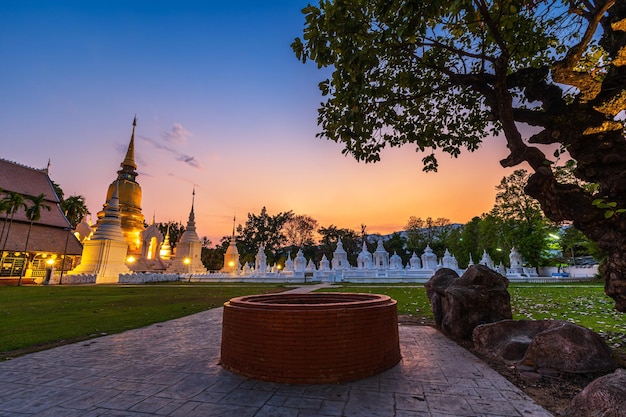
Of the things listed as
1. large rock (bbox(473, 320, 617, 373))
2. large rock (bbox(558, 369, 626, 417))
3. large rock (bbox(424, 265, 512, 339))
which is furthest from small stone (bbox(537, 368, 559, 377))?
large rock (bbox(424, 265, 512, 339))

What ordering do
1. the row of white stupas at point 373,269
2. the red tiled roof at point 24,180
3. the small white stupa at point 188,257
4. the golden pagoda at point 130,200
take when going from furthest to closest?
the golden pagoda at point 130,200, the small white stupa at point 188,257, the red tiled roof at point 24,180, the row of white stupas at point 373,269

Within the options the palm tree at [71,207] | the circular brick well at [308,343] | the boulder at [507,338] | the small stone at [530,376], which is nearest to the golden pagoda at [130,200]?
the palm tree at [71,207]

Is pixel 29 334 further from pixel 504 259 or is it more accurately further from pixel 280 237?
pixel 280 237

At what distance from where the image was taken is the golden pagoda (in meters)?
46.9

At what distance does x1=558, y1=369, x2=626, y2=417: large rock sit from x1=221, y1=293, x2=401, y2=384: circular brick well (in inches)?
89.1

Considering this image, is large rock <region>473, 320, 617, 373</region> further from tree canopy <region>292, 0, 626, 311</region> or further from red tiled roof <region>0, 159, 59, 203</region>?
red tiled roof <region>0, 159, 59, 203</region>

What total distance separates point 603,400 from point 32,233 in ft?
137

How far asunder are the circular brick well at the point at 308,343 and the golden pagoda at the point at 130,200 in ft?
156

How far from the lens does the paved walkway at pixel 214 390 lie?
11.6ft

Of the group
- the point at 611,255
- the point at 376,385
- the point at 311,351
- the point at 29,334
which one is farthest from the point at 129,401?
the point at 611,255

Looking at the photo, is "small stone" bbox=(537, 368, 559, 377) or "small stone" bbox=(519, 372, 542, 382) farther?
"small stone" bbox=(537, 368, 559, 377)

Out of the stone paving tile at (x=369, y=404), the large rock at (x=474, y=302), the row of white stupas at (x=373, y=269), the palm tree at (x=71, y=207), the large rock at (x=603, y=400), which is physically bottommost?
the stone paving tile at (x=369, y=404)

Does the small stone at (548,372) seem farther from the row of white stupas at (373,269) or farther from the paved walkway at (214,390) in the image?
the row of white stupas at (373,269)

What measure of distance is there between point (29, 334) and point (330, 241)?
6139 centimetres
